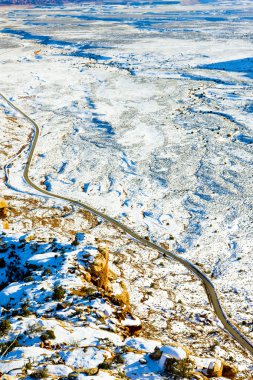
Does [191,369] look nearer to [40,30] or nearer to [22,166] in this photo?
[22,166]

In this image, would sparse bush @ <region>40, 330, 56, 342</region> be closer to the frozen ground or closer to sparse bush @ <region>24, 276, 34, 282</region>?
sparse bush @ <region>24, 276, 34, 282</region>

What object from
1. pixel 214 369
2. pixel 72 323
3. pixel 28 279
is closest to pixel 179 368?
pixel 214 369

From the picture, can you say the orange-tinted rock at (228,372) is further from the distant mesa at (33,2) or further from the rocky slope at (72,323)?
the distant mesa at (33,2)

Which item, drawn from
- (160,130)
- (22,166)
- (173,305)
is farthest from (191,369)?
(160,130)

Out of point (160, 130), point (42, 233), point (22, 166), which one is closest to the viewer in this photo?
point (42, 233)

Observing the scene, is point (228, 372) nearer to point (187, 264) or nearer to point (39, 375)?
point (39, 375)

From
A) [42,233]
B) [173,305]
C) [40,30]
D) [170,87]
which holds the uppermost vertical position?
[40,30]

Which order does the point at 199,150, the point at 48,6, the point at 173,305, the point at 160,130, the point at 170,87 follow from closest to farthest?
the point at 173,305 < the point at 199,150 < the point at 160,130 < the point at 170,87 < the point at 48,6
